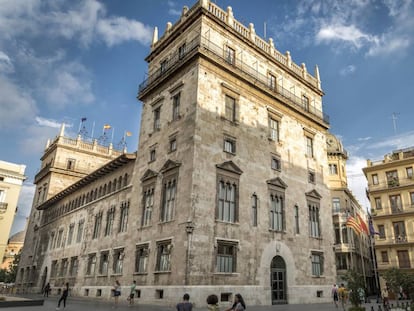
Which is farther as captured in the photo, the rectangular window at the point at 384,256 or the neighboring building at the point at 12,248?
the neighboring building at the point at 12,248

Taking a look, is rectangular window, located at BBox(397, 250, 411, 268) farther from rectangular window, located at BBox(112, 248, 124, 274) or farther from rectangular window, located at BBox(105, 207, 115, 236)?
rectangular window, located at BBox(105, 207, 115, 236)

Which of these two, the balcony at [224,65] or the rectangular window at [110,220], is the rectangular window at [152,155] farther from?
the rectangular window at [110,220]

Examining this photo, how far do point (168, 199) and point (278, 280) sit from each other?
10.8 m

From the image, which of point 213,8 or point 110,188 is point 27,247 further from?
point 213,8

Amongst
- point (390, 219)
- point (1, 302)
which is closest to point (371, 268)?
point (390, 219)

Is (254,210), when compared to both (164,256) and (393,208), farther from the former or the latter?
(393,208)

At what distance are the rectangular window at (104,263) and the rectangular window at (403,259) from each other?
37.8 metres

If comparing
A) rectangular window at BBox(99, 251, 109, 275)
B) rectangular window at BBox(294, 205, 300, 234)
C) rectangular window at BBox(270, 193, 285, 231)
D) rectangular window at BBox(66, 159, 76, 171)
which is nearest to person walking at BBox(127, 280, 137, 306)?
rectangular window at BBox(99, 251, 109, 275)

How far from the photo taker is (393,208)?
47656 millimetres

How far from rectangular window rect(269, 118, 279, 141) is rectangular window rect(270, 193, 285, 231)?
539 centimetres

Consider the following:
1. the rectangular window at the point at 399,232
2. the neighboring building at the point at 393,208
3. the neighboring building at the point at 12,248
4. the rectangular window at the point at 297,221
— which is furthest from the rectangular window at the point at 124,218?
the neighboring building at the point at 12,248

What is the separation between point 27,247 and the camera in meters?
56.3

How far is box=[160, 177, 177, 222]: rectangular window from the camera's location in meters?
24.1

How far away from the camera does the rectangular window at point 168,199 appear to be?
24078 millimetres
